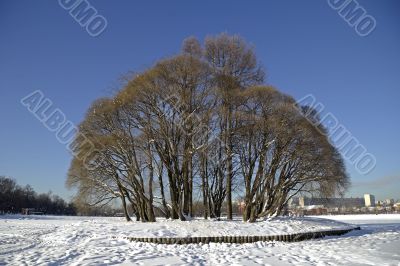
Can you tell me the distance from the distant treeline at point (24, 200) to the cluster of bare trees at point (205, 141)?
59887 mm

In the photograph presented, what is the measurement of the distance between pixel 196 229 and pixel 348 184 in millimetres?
15745

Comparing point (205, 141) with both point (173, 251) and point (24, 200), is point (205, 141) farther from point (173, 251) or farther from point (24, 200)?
point (24, 200)

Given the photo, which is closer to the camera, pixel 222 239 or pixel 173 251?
pixel 173 251

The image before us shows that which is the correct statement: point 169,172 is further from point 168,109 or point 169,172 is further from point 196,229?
point 196,229

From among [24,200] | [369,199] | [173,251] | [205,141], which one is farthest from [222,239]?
[369,199]

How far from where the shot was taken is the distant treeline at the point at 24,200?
95000 mm

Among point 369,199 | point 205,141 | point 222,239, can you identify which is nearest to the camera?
point 222,239

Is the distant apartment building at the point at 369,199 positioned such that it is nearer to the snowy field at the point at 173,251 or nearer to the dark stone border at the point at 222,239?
the dark stone border at the point at 222,239

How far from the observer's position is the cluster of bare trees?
25.2m

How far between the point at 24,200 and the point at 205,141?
94340 millimetres

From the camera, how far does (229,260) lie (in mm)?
11898

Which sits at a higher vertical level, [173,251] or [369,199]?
[369,199]

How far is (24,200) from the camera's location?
10312 centimetres

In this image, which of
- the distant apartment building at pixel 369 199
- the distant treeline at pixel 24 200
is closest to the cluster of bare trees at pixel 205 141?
the distant treeline at pixel 24 200
